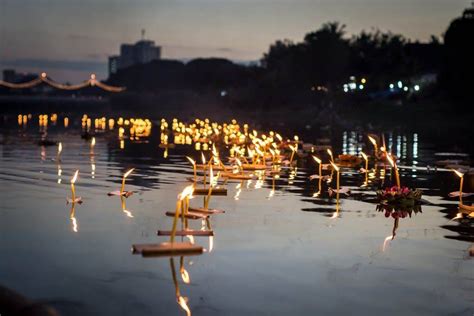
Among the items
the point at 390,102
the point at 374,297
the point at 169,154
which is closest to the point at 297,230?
the point at 374,297

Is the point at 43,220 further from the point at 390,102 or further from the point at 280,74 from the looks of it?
the point at 280,74

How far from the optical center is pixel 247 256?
15.4 meters

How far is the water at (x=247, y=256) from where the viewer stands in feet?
40.2

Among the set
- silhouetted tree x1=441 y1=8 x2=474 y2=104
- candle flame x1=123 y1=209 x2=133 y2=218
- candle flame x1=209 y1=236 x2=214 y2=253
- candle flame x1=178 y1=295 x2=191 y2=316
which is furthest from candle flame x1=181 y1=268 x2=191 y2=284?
silhouetted tree x1=441 y1=8 x2=474 y2=104

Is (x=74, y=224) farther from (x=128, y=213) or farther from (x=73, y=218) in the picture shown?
(x=128, y=213)

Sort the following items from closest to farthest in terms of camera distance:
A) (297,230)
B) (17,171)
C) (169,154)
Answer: (297,230) → (17,171) → (169,154)

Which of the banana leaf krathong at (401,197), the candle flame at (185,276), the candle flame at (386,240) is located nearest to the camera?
the candle flame at (185,276)

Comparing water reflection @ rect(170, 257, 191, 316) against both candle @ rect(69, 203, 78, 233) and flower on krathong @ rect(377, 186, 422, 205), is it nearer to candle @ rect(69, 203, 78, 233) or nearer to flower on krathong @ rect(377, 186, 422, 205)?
candle @ rect(69, 203, 78, 233)

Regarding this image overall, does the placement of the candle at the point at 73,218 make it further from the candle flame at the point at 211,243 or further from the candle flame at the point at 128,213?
the candle flame at the point at 211,243

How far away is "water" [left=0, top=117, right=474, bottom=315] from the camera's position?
12.3 meters

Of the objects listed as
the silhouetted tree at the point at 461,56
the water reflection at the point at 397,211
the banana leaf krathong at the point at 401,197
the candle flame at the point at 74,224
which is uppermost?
the silhouetted tree at the point at 461,56

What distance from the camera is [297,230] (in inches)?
722

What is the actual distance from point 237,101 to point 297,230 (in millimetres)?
148949

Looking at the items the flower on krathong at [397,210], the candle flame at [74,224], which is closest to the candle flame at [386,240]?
the flower on krathong at [397,210]
